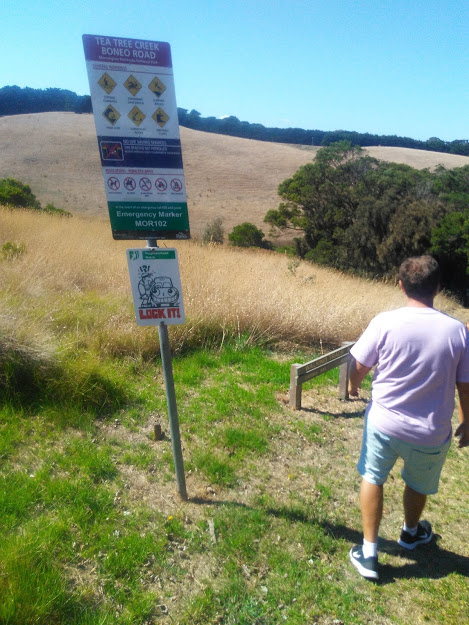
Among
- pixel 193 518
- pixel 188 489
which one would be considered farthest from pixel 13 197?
pixel 193 518

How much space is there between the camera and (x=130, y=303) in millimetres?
6406

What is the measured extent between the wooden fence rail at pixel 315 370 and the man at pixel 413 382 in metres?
2.21

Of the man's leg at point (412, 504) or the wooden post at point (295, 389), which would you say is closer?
the man's leg at point (412, 504)

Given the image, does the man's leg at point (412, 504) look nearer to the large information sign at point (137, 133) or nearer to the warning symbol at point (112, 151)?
the large information sign at point (137, 133)

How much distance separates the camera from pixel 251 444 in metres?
4.01

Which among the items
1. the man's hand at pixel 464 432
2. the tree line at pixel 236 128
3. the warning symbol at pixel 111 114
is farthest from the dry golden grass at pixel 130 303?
the tree line at pixel 236 128

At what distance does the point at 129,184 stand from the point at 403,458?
227 cm

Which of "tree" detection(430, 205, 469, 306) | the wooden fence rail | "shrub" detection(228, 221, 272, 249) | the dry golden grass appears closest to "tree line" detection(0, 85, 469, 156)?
"shrub" detection(228, 221, 272, 249)

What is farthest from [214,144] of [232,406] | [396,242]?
[232,406]

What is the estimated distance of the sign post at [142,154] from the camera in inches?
98.5

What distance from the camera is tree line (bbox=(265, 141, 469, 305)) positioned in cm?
1969

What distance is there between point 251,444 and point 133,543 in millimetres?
1520

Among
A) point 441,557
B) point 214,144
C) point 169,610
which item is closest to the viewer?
point 169,610

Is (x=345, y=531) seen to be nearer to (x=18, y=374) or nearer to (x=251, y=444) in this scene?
(x=251, y=444)
